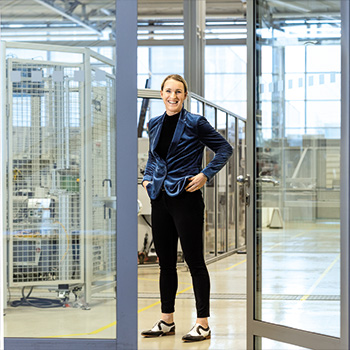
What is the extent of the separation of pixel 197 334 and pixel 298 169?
1228mm

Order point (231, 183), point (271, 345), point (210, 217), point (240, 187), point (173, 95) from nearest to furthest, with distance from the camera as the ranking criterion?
point (271, 345) < point (173, 95) < point (210, 217) < point (231, 183) < point (240, 187)

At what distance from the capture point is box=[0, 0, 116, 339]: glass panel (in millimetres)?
3188

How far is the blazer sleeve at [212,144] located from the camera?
3725mm

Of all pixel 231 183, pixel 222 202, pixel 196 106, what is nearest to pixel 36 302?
pixel 196 106

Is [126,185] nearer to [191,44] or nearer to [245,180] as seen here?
[245,180]

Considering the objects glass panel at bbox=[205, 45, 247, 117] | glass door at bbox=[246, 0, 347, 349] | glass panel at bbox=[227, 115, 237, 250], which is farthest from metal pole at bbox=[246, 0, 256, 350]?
glass panel at bbox=[205, 45, 247, 117]

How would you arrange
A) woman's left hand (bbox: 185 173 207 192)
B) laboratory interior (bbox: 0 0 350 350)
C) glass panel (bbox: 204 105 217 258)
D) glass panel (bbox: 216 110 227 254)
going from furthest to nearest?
1. glass panel (bbox: 216 110 227 254)
2. glass panel (bbox: 204 105 217 258)
3. woman's left hand (bbox: 185 173 207 192)
4. laboratory interior (bbox: 0 0 350 350)

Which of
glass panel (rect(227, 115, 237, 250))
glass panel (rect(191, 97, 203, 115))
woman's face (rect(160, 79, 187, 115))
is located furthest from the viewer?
glass panel (rect(227, 115, 237, 250))

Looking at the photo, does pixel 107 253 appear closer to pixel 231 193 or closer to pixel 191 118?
pixel 191 118

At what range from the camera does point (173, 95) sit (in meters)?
3.75

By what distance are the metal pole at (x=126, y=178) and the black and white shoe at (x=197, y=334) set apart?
686mm

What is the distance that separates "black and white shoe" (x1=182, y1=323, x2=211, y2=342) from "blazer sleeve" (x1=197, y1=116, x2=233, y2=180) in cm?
90

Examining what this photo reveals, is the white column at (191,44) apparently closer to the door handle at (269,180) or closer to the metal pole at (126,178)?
the door handle at (269,180)

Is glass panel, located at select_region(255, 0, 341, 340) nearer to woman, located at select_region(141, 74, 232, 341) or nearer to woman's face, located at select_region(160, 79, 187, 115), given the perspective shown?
woman, located at select_region(141, 74, 232, 341)
